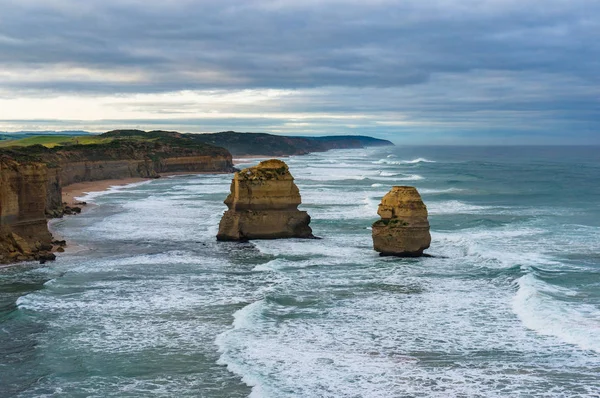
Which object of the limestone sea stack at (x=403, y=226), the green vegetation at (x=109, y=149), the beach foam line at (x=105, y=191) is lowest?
the beach foam line at (x=105, y=191)

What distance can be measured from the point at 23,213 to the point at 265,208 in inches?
440

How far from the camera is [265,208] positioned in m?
35.9

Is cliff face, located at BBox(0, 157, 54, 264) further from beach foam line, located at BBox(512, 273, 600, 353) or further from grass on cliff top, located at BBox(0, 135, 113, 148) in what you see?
grass on cliff top, located at BBox(0, 135, 113, 148)

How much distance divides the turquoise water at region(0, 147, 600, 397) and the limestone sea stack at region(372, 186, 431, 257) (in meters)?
0.79

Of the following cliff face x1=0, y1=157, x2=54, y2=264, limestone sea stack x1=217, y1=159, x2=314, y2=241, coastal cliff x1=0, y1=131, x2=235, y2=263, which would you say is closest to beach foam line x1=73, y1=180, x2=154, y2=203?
coastal cliff x1=0, y1=131, x2=235, y2=263

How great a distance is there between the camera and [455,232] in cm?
3916

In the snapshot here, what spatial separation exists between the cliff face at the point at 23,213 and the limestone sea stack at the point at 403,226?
46.2 feet

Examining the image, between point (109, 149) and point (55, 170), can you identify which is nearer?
point (55, 170)

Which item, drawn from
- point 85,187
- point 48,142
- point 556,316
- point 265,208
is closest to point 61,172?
point 85,187

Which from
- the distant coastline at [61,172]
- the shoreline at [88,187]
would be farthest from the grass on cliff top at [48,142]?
the shoreline at [88,187]

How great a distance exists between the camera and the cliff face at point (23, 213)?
30.4 metres

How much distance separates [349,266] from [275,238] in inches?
305

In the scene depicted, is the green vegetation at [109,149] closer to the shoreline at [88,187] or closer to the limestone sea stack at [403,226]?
the shoreline at [88,187]

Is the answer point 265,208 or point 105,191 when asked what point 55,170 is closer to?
point 265,208
